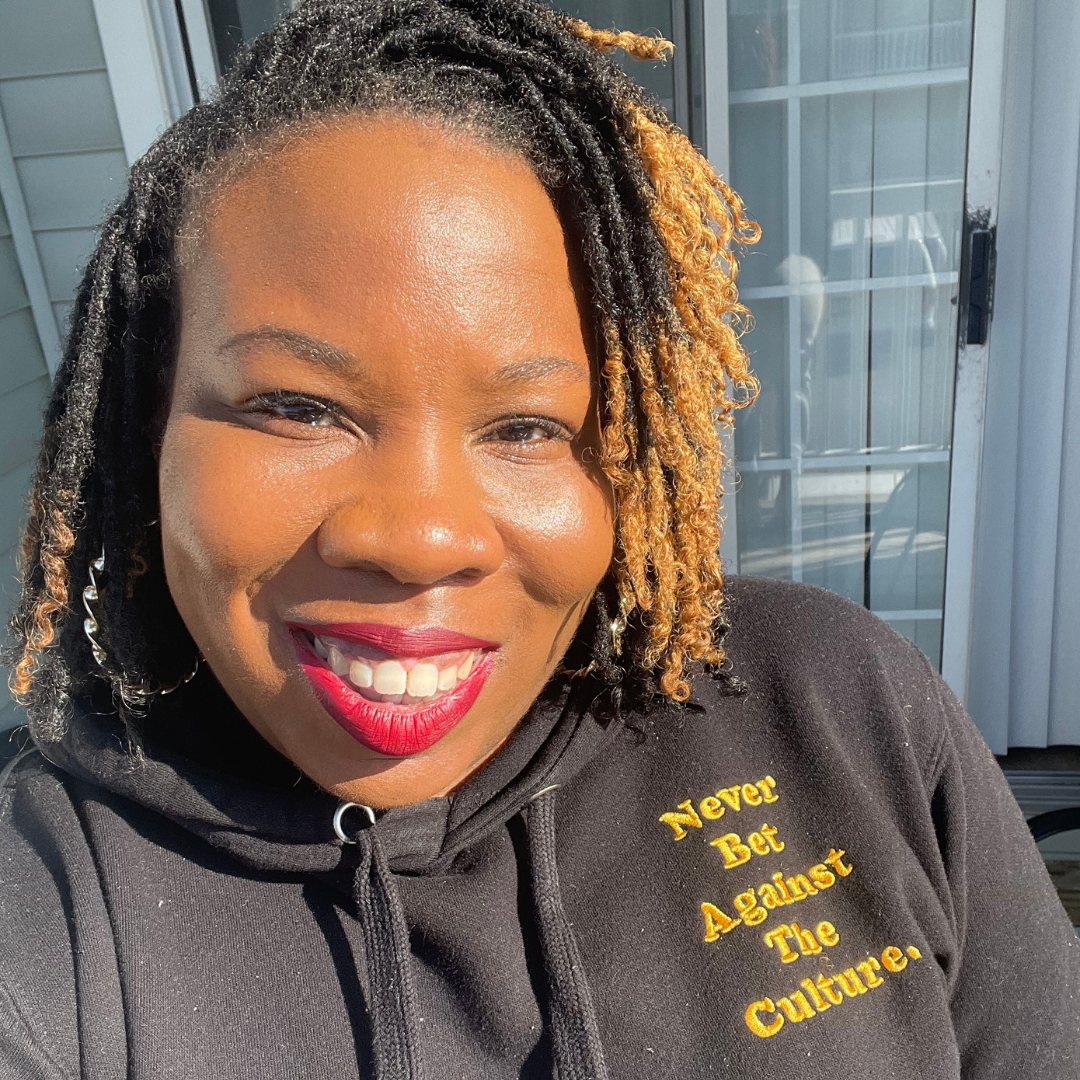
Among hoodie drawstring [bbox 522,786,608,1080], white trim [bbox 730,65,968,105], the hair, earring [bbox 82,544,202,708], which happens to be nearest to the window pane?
white trim [bbox 730,65,968,105]

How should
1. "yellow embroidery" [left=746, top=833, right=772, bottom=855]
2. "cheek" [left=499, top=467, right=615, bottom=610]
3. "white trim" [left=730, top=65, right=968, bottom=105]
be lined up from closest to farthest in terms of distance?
"cheek" [left=499, top=467, right=615, bottom=610]
"yellow embroidery" [left=746, top=833, right=772, bottom=855]
"white trim" [left=730, top=65, right=968, bottom=105]

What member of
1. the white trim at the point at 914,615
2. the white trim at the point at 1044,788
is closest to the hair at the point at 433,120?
the white trim at the point at 914,615

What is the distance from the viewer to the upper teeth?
100 cm

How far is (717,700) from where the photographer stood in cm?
137

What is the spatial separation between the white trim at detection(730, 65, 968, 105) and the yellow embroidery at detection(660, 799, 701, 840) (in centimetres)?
229

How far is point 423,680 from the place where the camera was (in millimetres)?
1015

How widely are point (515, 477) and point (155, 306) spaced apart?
48 cm

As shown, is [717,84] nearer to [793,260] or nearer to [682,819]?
[793,260]

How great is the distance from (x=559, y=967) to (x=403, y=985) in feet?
0.62

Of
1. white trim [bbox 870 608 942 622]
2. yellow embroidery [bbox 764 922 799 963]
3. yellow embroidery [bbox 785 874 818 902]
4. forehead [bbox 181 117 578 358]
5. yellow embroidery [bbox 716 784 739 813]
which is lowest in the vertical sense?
white trim [bbox 870 608 942 622]

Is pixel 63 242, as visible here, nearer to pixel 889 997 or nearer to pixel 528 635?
pixel 528 635

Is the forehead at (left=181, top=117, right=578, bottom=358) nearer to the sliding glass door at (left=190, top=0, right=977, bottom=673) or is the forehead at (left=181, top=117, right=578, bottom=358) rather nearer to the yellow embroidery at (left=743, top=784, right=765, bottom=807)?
the yellow embroidery at (left=743, top=784, right=765, bottom=807)

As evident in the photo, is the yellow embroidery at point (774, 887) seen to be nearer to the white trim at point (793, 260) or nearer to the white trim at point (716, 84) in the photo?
the white trim at point (716, 84)

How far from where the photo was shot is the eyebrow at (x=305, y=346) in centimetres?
93
